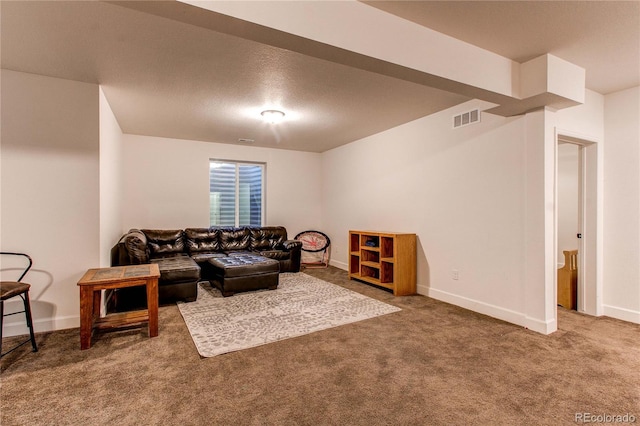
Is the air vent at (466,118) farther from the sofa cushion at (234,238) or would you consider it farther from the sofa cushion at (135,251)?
the sofa cushion at (135,251)

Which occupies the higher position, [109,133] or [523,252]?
[109,133]

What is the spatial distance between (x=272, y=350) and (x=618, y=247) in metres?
3.95

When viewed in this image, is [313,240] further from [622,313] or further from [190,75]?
[622,313]

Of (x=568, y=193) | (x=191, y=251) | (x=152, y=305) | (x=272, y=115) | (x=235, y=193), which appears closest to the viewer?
(x=152, y=305)

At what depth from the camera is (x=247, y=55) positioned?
2.66m

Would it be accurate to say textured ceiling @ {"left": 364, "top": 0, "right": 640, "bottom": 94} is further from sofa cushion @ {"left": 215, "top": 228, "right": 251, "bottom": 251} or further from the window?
the window

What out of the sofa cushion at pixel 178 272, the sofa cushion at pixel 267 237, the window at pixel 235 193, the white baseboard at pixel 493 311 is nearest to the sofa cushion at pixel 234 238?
the sofa cushion at pixel 267 237

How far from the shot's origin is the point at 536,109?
310 cm

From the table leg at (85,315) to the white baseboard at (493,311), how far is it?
3.92 metres

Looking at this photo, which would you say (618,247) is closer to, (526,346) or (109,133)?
(526,346)

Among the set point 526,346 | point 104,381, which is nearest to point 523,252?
point 526,346

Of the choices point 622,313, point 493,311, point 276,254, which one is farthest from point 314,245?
point 622,313

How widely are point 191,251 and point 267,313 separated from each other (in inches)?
101

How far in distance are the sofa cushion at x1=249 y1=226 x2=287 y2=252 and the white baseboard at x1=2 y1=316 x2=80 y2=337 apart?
3089 millimetres
